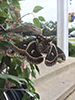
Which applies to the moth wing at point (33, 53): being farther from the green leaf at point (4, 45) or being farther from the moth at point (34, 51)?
the green leaf at point (4, 45)

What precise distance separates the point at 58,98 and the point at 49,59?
109 cm

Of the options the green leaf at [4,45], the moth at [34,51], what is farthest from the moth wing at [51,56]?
the green leaf at [4,45]

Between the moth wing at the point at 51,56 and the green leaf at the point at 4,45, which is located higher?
the green leaf at the point at 4,45

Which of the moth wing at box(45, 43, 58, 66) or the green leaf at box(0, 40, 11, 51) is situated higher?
the green leaf at box(0, 40, 11, 51)

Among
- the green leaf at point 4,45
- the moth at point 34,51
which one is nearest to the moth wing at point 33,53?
the moth at point 34,51

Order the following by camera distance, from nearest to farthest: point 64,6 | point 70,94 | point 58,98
→ point 58,98
point 70,94
point 64,6

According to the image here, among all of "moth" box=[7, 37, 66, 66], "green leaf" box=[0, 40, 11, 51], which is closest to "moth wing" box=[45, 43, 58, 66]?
"moth" box=[7, 37, 66, 66]

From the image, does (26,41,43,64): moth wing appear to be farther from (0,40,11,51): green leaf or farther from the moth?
(0,40,11,51): green leaf

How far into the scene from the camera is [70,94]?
1.48 m

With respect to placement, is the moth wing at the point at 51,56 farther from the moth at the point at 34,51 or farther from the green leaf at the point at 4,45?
the green leaf at the point at 4,45

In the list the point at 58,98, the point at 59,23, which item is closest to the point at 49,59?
the point at 58,98

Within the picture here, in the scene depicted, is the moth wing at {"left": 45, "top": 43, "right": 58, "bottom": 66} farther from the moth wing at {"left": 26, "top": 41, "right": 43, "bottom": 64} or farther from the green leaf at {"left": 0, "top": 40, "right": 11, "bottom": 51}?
the green leaf at {"left": 0, "top": 40, "right": 11, "bottom": 51}

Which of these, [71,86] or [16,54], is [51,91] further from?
[16,54]

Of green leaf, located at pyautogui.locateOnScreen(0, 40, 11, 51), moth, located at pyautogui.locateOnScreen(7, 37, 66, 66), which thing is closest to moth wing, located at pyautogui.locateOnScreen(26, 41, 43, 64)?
moth, located at pyautogui.locateOnScreen(7, 37, 66, 66)
